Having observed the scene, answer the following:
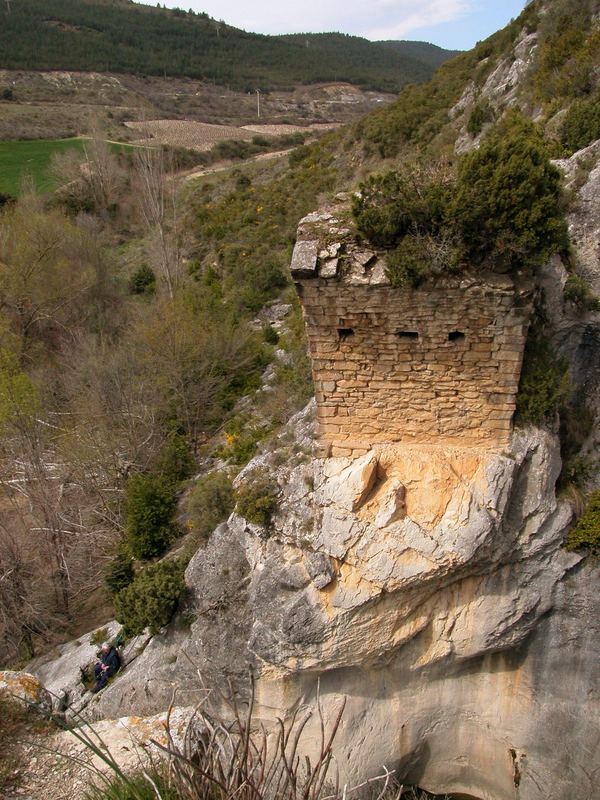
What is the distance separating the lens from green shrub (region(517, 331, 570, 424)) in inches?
291

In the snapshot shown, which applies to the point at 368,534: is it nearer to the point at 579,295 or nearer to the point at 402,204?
the point at 402,204

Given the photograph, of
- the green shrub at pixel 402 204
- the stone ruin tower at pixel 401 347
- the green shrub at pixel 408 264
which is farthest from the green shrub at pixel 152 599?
the green shrub at pixel 402 204

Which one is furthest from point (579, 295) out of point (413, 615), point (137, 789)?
point (137, 789)

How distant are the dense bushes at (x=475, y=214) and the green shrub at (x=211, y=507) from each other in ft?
16.8

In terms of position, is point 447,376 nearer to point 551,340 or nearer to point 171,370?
point 551,340

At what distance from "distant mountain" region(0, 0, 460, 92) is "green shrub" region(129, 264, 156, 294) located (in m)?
61.6

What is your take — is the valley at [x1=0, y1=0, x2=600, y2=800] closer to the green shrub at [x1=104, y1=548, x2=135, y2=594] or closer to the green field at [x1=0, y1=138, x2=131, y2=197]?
the green shrub at [x1=104, y1=548, x2=135, y2=594]

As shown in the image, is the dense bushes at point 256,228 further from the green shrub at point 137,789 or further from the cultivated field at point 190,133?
the cultivated field at point 190,133

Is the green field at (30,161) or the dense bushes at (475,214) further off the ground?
the green field at (30,161)

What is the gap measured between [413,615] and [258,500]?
288cm

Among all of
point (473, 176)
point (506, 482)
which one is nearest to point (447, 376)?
point (506, 482)

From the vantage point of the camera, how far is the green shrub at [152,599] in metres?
8.84

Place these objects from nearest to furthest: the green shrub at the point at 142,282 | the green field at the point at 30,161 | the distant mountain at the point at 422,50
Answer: the green shrub at the point at 142,282 < the green field at the point at 30,161 < the distant mountain at the point at 422,50

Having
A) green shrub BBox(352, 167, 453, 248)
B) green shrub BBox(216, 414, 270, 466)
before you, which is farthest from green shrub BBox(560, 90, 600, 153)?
green shrub BBox(216, 414, 270, 466)
